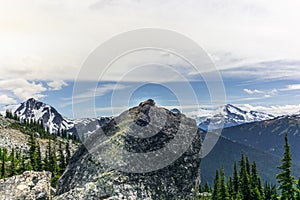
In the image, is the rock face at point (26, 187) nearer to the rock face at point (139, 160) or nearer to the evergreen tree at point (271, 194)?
the rock face at point (139, 160)

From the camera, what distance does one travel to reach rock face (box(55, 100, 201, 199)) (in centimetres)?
2120

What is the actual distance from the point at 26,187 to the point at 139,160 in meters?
7.57

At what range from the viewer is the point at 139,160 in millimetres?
22578

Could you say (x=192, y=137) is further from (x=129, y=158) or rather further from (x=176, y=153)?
(x=129, y=158)

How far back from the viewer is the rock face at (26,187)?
2178 cm

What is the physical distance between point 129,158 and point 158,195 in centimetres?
303

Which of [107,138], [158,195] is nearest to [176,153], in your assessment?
[158,195]

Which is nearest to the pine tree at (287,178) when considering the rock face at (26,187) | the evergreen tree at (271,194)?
the rock face at (26,187)

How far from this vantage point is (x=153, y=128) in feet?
80.0

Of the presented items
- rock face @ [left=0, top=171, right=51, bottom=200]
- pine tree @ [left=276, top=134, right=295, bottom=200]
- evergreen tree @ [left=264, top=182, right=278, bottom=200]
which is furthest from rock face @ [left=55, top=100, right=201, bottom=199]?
evergreen tree @ [left=264, top=182, right=278, bottom=200]

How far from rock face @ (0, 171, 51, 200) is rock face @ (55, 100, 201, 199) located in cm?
127

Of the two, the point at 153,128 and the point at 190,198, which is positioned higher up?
the point at 153,128

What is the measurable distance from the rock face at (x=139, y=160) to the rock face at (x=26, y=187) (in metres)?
1.27

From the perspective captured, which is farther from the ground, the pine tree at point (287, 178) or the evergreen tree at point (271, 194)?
the pine tree at point (287, 178)
